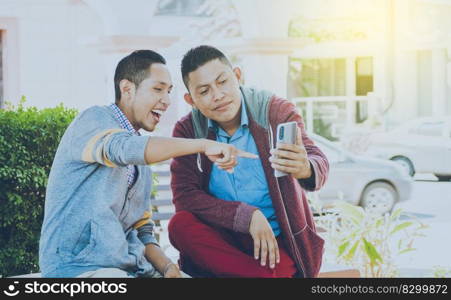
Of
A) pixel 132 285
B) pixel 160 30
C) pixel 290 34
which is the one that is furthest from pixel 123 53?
pixel 132 285

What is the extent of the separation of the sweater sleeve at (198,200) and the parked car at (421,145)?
2.09m

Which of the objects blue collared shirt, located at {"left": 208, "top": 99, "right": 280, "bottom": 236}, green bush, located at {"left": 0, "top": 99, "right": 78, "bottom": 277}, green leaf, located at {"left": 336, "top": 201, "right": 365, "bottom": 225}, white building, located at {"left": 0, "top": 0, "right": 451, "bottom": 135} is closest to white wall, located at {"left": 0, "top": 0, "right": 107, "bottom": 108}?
white building, located at {"left": 0, "top": 0, "right": 451, "bottom": 135}

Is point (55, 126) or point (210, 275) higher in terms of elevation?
point (55, 126)

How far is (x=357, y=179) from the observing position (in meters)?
5.91

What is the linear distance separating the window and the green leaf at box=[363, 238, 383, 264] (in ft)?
6.16

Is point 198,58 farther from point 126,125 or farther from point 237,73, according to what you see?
point 126,125

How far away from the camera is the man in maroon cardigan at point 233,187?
8.88 ft

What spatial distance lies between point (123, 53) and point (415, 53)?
185 centimetres

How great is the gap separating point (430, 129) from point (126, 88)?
2.62m

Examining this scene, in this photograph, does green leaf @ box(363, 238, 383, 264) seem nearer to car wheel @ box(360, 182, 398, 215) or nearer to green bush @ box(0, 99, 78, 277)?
green bush @ box(0, 99, 78, 277)

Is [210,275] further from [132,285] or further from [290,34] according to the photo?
[290,34]

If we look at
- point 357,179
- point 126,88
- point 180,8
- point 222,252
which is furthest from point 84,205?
point 357,179

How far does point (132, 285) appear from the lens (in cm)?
257

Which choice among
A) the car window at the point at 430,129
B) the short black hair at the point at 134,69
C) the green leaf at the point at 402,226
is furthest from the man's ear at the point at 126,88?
the car window at the point at 430,129
